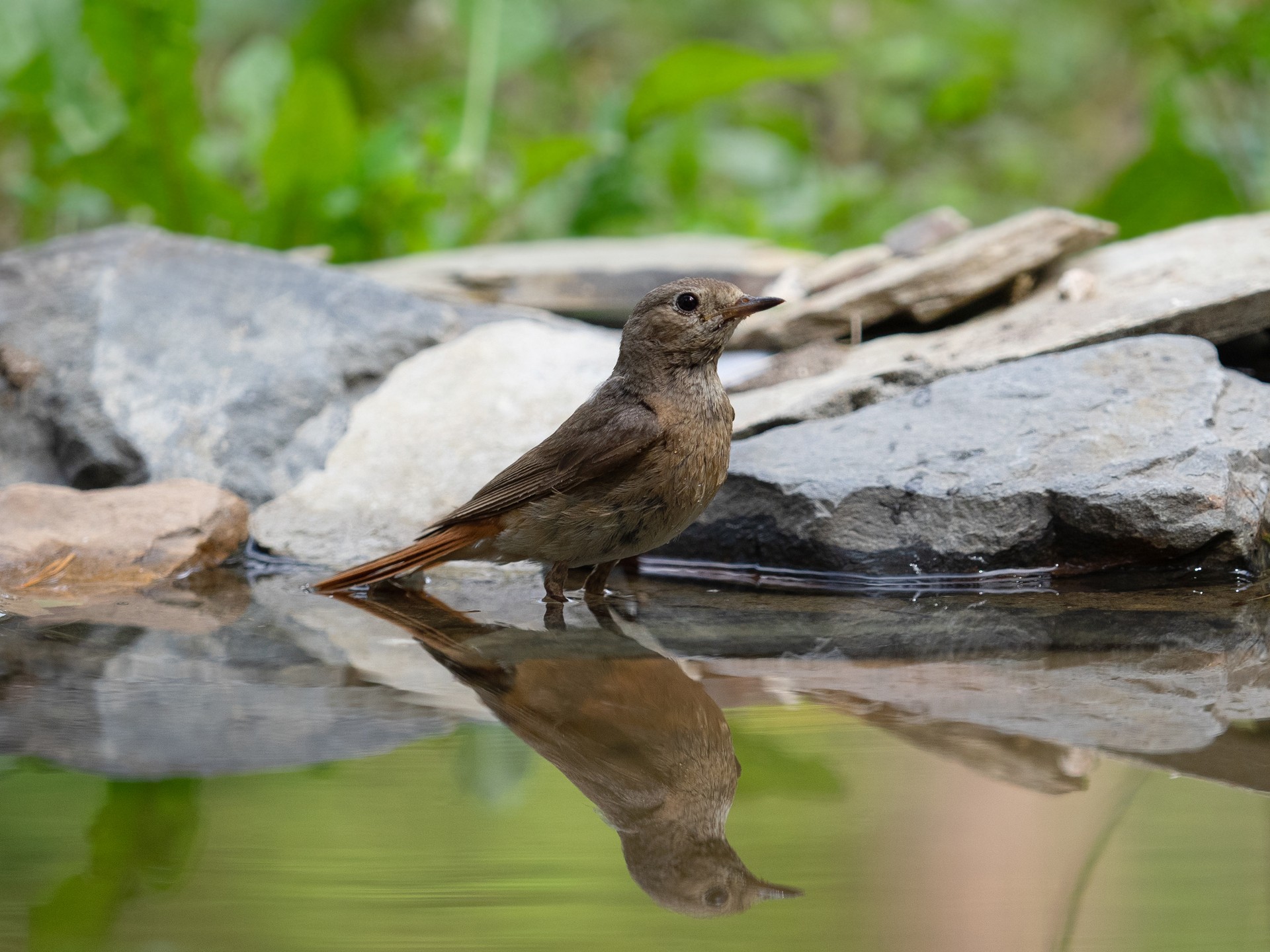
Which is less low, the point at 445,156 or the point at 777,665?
the point at 445,156

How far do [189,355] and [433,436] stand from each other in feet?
3.29

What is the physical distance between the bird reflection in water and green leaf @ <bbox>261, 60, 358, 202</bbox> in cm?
402

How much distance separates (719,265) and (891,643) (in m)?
3.17

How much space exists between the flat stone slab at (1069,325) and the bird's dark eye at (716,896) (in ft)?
8.05

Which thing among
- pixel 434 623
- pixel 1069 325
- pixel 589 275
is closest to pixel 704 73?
pixel 589 275

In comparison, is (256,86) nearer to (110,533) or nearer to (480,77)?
(480,77)

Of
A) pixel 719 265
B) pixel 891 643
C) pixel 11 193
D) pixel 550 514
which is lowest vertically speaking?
pixel 891 643

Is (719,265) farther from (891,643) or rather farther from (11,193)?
(11,193)

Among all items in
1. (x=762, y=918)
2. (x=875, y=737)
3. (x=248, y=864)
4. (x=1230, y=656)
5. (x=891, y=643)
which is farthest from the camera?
(x=891, y=643)

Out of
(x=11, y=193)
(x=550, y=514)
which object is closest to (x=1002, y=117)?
(x=11, y=193)

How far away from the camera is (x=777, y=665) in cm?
253

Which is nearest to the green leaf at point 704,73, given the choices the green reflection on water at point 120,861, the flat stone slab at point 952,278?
the flat stone slab at point 952,278

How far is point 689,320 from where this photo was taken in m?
3.14

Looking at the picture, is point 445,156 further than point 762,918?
Yes
